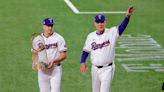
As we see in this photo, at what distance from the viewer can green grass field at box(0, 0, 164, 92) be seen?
12.9 m

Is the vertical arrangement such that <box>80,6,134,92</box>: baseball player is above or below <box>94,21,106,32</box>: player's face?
below

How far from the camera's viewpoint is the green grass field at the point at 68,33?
42.2 ft

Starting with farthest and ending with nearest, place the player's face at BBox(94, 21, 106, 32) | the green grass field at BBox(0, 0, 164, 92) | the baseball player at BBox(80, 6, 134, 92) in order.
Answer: the green grass field at BBox(0, 0, 164, 92) → the baseball player at BBox(80, 6, 134, 92) → the player's face at BBox(94, 21, 106, 32)

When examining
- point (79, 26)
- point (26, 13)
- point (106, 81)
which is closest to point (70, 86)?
point (106, 81)

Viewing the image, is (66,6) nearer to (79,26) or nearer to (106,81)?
(79,26)

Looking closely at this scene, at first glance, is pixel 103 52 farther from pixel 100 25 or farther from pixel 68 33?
pixel 68 33

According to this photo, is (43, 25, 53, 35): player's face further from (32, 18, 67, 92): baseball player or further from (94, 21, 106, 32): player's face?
(94, 21, 106, 32): player's face

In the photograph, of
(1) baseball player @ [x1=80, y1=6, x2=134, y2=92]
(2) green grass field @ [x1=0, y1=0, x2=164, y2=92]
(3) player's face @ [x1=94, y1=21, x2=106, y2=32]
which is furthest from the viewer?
(2) green grass field @ [x1=0, y1=0, x2=164, y2=92]

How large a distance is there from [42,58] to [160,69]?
5.03m

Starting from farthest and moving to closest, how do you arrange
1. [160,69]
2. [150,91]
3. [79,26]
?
[79,26], [160,69], [150,91]

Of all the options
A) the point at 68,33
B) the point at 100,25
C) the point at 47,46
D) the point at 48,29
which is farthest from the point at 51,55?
the point at 68,33

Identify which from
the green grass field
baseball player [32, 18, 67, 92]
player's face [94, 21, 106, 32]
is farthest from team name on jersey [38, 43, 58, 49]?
the green grass field

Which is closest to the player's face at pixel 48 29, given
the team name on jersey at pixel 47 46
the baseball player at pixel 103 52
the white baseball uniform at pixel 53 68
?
the white baseball uniform at pixel 53 68

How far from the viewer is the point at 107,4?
21625 millimetres
